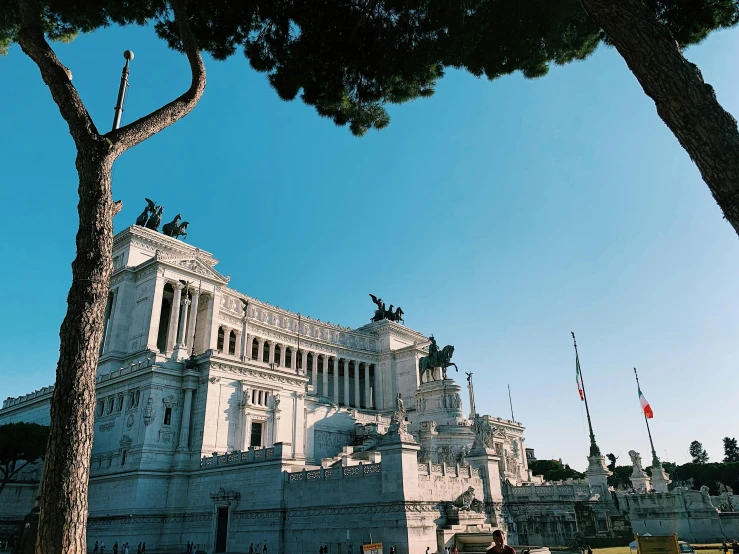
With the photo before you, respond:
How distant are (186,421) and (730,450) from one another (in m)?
83.7

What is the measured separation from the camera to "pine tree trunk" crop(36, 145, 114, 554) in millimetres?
8719

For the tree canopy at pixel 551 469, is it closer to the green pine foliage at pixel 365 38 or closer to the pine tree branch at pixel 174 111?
the green pine foliage at pixel 365 38

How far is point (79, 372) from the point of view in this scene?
9711 millimetres

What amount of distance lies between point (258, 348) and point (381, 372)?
1964cm

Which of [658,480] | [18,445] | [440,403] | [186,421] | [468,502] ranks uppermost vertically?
[440,403]

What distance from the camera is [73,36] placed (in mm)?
18734

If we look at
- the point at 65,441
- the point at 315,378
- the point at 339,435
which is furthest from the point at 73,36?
the point at 315,378

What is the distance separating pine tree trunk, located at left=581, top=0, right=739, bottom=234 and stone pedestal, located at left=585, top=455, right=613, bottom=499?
34544mm

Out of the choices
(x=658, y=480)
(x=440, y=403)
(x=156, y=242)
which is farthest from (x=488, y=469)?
(x=156, y=242)

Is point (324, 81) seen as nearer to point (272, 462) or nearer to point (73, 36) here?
point (73, 36)

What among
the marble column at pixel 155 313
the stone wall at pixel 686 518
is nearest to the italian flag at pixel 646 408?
the stone wall at pixel 686 518

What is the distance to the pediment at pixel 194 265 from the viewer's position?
176 ft

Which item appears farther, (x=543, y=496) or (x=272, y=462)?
(x=543, y=496)

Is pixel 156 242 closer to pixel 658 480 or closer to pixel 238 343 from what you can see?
pixel 238 343
